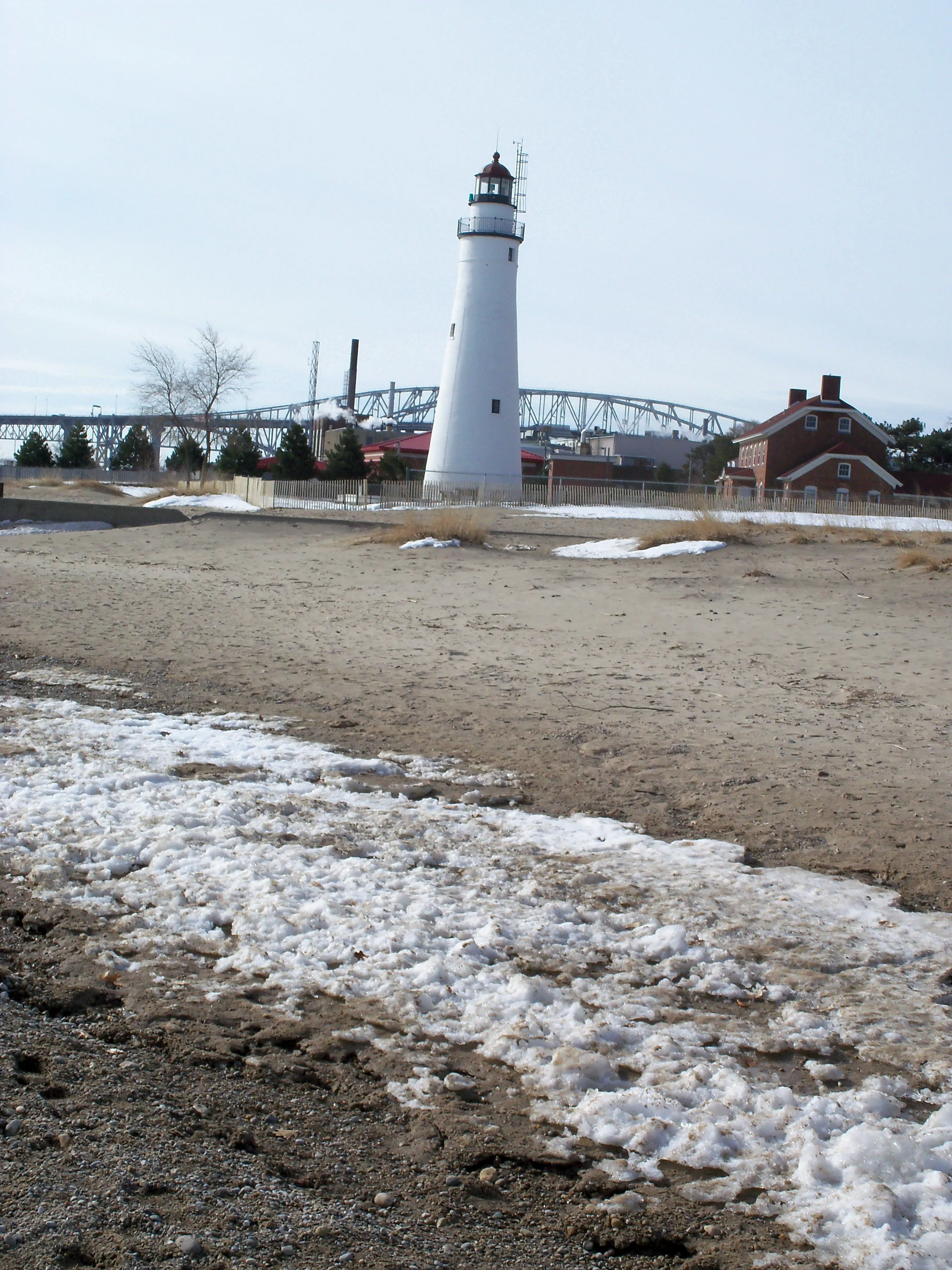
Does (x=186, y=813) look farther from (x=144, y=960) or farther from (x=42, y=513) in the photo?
(x=42, y=513)

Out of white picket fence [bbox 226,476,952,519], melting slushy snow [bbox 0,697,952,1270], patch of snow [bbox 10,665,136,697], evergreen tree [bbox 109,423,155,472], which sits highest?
evergreen tree [bbox 109,423,155,472]

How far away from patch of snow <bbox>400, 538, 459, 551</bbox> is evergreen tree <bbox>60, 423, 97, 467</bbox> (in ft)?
246

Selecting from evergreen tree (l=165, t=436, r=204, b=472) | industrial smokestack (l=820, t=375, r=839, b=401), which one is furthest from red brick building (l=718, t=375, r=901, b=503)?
evergreen tree (l=165, t=436, r=204, b=472)

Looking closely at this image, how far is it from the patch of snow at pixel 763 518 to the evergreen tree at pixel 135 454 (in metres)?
67.9

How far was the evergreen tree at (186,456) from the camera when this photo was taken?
78.0 meters

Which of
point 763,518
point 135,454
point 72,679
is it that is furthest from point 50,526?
point 135,454

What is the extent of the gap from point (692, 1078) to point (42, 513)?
2582 cm

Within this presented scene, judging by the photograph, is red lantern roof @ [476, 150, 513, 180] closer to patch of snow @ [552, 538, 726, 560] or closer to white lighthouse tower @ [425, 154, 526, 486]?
white lighthouse tower @ [425, 154, 526, 486]

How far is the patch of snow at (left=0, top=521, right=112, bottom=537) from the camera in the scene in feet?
80.1

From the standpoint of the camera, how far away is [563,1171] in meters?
2.83

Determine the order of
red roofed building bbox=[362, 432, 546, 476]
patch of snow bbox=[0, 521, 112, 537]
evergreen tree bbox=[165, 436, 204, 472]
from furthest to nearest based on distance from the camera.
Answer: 1. evergreen tree bbox=[165, 436, 204, 472]
2. red roofed building bbox=[362, 432, 546, 476]
3. patch of snow bbox=[0, 521, 112, 537]

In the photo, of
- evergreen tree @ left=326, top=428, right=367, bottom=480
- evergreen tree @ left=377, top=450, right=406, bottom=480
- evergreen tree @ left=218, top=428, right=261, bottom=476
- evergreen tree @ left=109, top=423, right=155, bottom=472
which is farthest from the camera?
evergreen tree @ left=109, top=423, right=155, bottom=472

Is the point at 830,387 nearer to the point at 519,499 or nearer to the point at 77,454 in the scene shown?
the point at 519,499

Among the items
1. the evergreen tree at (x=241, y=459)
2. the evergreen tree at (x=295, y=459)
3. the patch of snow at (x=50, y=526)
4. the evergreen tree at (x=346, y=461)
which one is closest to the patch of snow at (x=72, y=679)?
the patch of snow at (x=50, y=526)
